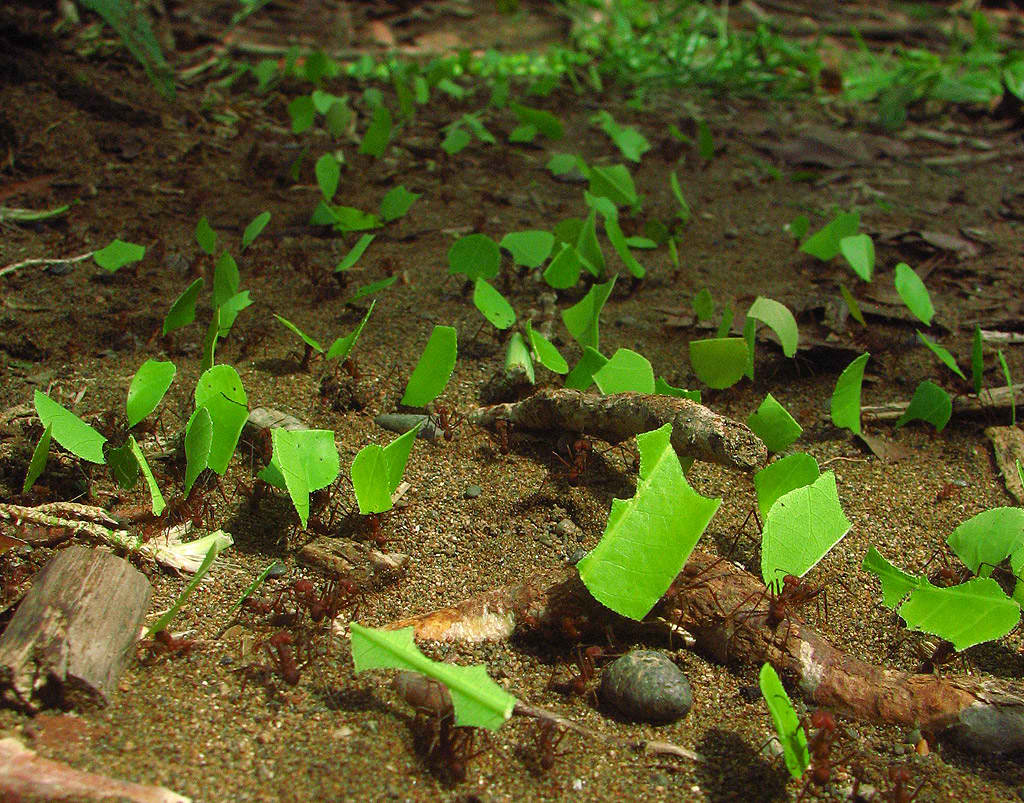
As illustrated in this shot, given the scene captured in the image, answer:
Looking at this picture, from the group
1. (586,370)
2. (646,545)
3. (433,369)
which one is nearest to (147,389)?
(433,369)

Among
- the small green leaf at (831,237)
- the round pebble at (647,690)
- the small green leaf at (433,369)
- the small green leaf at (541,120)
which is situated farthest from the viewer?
the small green leaf at (541,120)

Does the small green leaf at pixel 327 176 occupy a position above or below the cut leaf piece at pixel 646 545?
above

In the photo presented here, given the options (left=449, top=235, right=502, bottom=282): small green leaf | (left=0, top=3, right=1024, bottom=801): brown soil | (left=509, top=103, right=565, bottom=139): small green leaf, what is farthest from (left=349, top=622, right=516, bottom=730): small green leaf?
(left=509, top=103, right=565, bottom=139): small green leaf

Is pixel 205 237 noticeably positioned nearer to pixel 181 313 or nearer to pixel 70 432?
pixel 181 313

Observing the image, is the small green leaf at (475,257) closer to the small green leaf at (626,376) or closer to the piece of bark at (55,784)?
the small green leaf at (626,376)

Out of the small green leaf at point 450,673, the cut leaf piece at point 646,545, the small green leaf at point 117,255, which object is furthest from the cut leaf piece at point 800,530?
the small green leaf at point 117,255

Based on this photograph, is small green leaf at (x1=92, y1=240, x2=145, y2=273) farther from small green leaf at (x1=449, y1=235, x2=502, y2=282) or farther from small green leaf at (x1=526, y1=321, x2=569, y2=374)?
small green leaf at (x1=526, y1=321, x2=569, y2=374)
